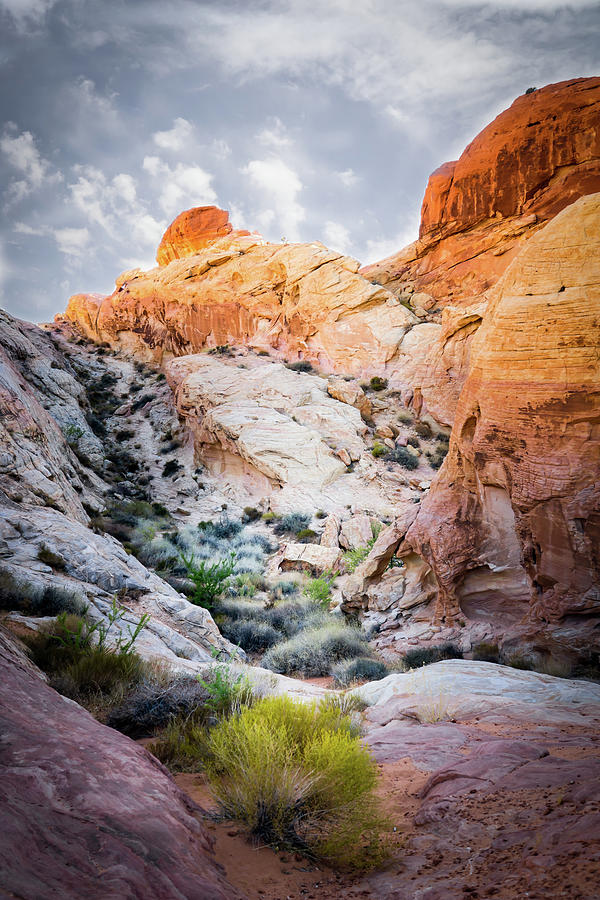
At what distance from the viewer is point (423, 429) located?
1028 inches

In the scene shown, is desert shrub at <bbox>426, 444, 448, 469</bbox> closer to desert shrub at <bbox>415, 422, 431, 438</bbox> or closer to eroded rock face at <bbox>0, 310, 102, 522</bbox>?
desert shrub at <bbox>415, 422, 431, 438</bbox>

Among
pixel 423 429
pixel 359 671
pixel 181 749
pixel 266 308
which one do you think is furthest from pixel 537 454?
pixel 266 308

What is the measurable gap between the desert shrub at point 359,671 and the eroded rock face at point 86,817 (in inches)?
201

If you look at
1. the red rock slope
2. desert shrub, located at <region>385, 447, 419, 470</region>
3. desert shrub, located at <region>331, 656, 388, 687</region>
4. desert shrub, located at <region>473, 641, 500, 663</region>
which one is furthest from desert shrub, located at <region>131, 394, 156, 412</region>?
desert shrub, located at <region>473, 641, 500, 663</region>

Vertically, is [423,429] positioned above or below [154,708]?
above

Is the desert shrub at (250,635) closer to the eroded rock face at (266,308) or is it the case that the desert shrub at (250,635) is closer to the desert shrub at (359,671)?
the desert shrub at (359,671)

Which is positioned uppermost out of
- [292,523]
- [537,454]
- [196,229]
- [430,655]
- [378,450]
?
[196,229]

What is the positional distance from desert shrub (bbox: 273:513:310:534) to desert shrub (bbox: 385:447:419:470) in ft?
21.0

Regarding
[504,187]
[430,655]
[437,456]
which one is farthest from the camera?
[504,187]

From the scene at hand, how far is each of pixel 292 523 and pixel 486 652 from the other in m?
11.8

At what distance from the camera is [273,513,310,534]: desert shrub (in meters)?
18.3

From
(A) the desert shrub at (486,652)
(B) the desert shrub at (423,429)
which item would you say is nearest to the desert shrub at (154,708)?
(A) the desert shrub at (486,652)

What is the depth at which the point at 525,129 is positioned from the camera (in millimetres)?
28078

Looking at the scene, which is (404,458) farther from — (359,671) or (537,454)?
(359,671)
